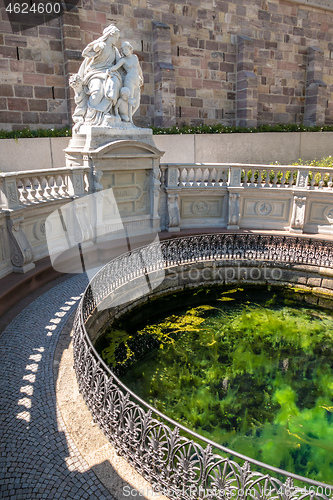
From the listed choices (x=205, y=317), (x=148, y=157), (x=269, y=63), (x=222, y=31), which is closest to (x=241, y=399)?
(x=205, y=317)

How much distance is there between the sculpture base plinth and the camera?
303 inches

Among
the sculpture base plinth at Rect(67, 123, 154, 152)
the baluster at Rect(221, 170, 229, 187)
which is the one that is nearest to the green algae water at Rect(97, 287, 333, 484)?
the baluster at Rect(221, 170, 229, 187)

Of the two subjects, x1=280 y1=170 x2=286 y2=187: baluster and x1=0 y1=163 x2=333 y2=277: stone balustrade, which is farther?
x1=280 y1=170 x2=286 y2=187: baluster

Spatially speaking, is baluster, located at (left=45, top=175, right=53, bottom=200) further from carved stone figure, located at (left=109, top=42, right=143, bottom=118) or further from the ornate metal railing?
carved stone figure, located at (left=109, top=42, right=143, bottom=118)

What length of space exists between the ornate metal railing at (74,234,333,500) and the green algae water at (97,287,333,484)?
291mm

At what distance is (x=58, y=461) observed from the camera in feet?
10.8

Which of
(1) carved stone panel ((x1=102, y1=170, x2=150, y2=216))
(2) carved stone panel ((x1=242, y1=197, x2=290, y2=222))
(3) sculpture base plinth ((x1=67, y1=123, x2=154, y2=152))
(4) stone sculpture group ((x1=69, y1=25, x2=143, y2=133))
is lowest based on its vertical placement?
(2) carved stone panel ((x1=242, y1=197, x2=290, y2=222))

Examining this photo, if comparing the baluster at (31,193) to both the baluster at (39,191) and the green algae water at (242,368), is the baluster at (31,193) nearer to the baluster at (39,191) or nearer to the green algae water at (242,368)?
the baluster at (39,191)

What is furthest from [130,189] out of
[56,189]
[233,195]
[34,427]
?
[34,427]

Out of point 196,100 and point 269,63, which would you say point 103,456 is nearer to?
point 196,100

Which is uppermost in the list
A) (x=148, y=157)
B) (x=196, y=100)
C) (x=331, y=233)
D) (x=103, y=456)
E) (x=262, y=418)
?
(x=196, y=100)

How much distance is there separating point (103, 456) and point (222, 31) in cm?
1560

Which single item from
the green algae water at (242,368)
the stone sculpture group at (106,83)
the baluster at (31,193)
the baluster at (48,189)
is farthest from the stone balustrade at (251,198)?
the baluster at (31,193)

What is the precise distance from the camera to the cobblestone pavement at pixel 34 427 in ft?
9.99
